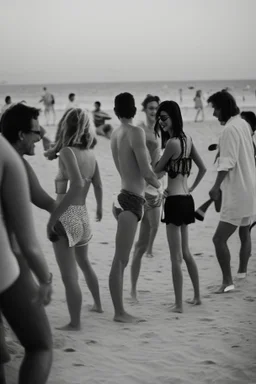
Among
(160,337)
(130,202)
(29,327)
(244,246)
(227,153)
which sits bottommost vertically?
(160,337)

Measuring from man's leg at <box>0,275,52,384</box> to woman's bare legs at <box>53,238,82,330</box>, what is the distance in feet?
5.39

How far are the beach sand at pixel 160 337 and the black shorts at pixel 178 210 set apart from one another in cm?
67

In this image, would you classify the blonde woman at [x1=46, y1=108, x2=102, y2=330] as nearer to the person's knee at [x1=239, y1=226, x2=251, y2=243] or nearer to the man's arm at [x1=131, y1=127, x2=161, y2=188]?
the man's arm at [x1=131, y1=127, x2=161, y2=188]

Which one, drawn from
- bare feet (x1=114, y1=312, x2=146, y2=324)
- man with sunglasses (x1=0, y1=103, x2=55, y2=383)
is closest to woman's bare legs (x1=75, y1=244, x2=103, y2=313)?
bare feet (x1=114, y1=312, x2=146, y2=324)

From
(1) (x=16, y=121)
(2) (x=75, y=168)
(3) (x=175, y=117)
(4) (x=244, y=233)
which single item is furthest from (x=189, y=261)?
(1) (x=16, y=121)

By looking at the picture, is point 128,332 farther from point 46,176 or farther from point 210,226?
point 46,176

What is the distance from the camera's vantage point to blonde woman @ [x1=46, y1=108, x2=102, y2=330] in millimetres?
3881

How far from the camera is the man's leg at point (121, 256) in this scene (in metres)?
4.29

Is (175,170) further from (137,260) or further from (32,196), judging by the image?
(32,196)

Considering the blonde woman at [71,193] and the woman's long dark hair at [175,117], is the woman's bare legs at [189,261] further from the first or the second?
the blonde woman at [71,193]

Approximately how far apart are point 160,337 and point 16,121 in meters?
2.00

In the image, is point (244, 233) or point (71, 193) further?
point (244, 233)

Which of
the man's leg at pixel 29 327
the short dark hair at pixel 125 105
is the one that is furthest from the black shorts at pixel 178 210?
the man's leg at pixel 29 327

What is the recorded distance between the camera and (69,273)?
408cm
